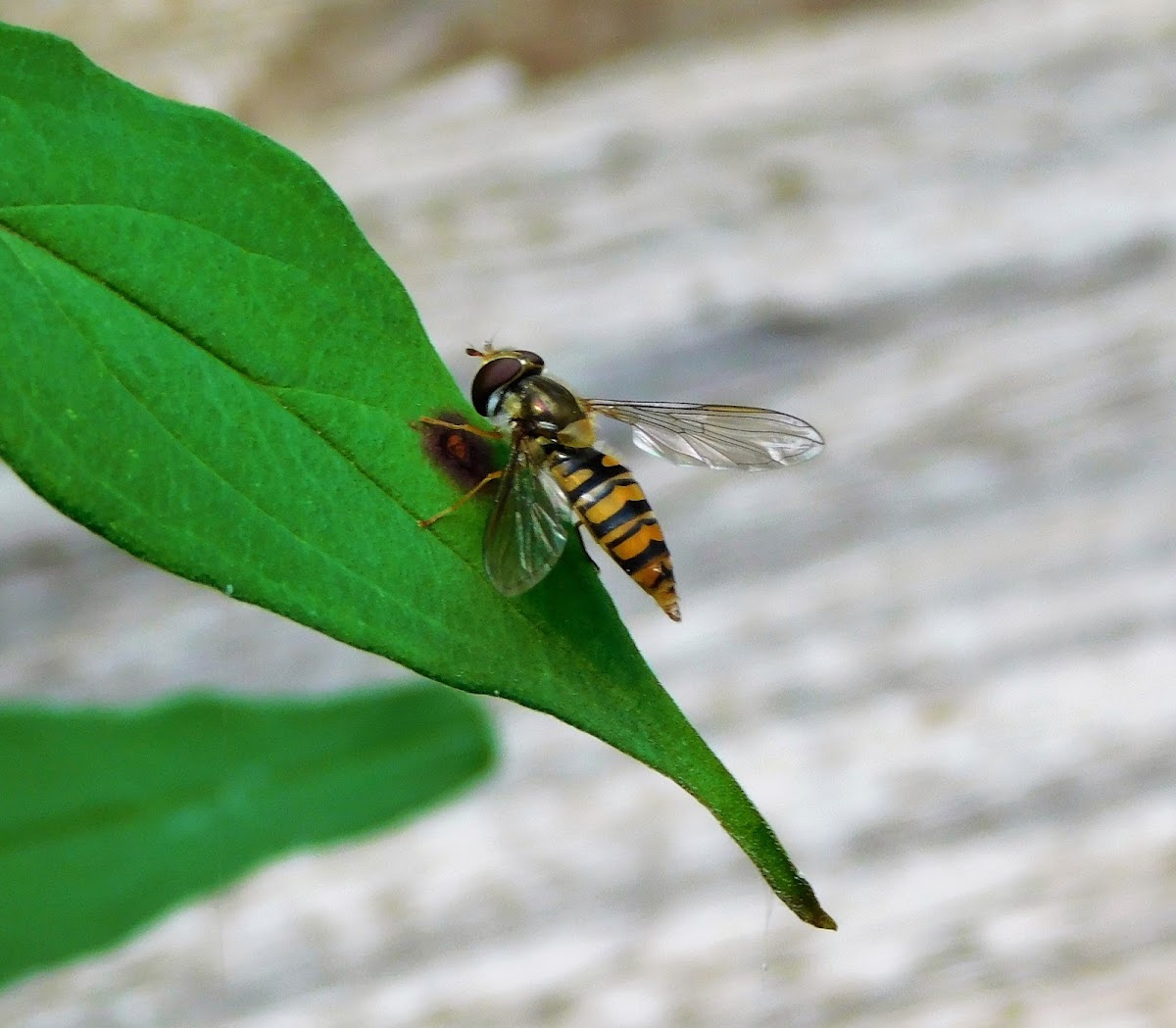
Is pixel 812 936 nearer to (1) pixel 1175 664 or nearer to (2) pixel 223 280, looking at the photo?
(1) pixel 1175 664

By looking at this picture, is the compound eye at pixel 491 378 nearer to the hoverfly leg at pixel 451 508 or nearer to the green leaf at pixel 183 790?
the green leaf at pixel 183 790

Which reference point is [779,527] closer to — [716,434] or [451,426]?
[716,434]

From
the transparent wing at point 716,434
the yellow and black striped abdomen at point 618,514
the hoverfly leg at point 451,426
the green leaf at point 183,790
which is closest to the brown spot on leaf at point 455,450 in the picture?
the hoverfly leg at point 451,426

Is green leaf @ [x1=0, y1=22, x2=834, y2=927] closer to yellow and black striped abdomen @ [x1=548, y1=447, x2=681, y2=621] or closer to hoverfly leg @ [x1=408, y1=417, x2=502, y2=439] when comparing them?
hoverfly leg @ [x1=408, y1=417, x2=502, y2=439]

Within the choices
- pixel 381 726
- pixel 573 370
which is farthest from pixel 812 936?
pixel 573 370

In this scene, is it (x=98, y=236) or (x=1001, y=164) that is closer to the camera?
(x=98, y=236)
